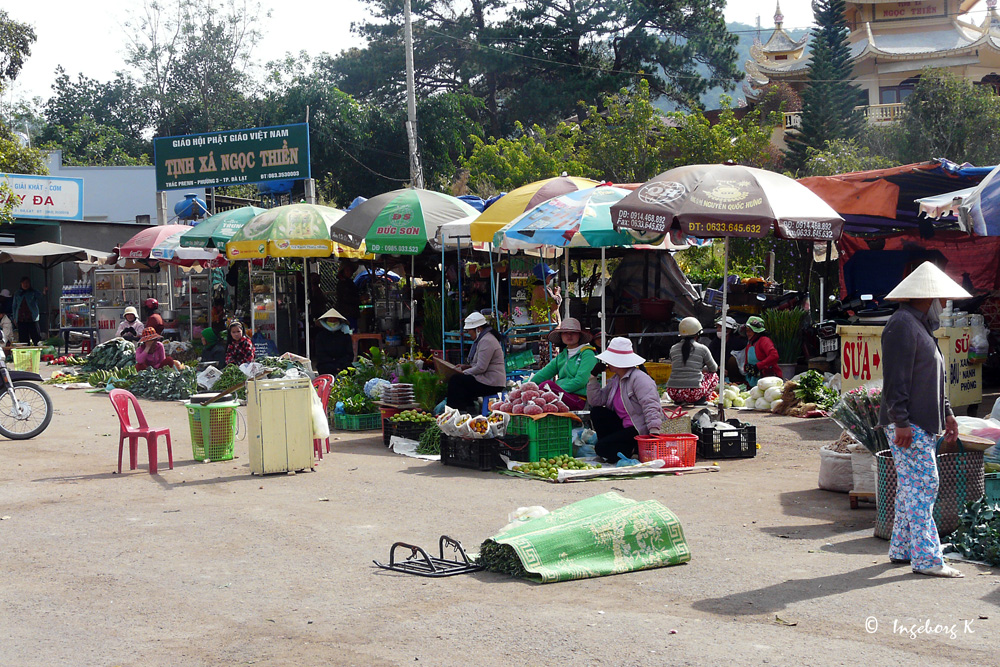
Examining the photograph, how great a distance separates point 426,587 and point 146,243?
1750 cm

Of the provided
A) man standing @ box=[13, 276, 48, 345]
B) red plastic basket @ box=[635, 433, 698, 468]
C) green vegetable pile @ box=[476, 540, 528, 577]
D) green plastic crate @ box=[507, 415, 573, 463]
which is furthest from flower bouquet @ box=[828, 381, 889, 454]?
man standing @ box=[13, 276, 48, 345]

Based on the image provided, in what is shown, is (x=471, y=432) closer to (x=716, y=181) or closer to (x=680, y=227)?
(x=680, y=227)

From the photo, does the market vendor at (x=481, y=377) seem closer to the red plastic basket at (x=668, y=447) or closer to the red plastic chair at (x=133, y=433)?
the red plastic basket at (x=668, y=447)

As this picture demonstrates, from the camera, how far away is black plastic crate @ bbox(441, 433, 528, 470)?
1011 centimetres

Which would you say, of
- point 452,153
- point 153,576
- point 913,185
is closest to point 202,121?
point 452,153

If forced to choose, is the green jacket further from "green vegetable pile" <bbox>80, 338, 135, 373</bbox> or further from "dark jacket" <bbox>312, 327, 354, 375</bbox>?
"green vegetable pile" <bbox>80, 338, 135, 373</bbox>

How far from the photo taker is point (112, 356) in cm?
1989

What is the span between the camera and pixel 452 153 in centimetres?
4219

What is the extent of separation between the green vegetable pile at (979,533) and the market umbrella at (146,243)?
58.9ft

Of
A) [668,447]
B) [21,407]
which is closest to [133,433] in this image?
[21,407]

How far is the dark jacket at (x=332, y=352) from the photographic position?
1736 cm

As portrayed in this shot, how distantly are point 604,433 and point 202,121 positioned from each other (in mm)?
48125

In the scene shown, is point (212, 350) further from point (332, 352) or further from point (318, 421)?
point (318, 421)

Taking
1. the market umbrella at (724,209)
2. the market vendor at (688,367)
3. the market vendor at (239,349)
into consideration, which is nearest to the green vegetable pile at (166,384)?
the market vendor at (239,349)
